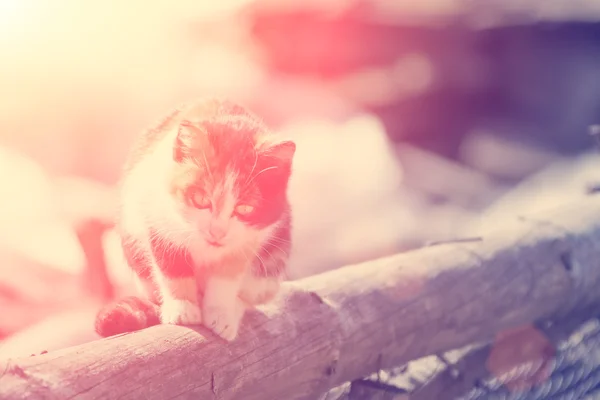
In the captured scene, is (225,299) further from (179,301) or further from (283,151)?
(283,151)

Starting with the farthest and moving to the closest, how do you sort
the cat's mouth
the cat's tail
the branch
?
the cat's mouth, the cat's tail, the branch

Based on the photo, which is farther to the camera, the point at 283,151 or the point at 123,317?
the point at 283,151

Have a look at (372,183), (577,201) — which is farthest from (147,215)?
(577,201)

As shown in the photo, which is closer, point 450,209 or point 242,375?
point 242,375

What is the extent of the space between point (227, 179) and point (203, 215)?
7cm

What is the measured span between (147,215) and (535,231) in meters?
0.96

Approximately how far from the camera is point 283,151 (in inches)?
39.4

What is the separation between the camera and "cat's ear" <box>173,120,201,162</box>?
95 centimetres

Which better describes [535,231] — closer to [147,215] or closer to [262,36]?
[262,36]

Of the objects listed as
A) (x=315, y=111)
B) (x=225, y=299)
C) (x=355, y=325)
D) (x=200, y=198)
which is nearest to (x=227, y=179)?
(x=200, y=198)

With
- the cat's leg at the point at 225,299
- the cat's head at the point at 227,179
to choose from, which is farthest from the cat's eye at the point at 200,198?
the cat's leg at the point at 225,299

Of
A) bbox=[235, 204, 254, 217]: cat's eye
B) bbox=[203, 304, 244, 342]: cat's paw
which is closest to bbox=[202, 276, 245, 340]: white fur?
bbox=[203, 304, 244, 342]: cat's paw

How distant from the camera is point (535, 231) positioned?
1.52 metres

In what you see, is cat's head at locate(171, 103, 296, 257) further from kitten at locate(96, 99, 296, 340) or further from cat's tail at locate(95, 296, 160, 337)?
cat's tail at locate(95, 296, 160, 337)
